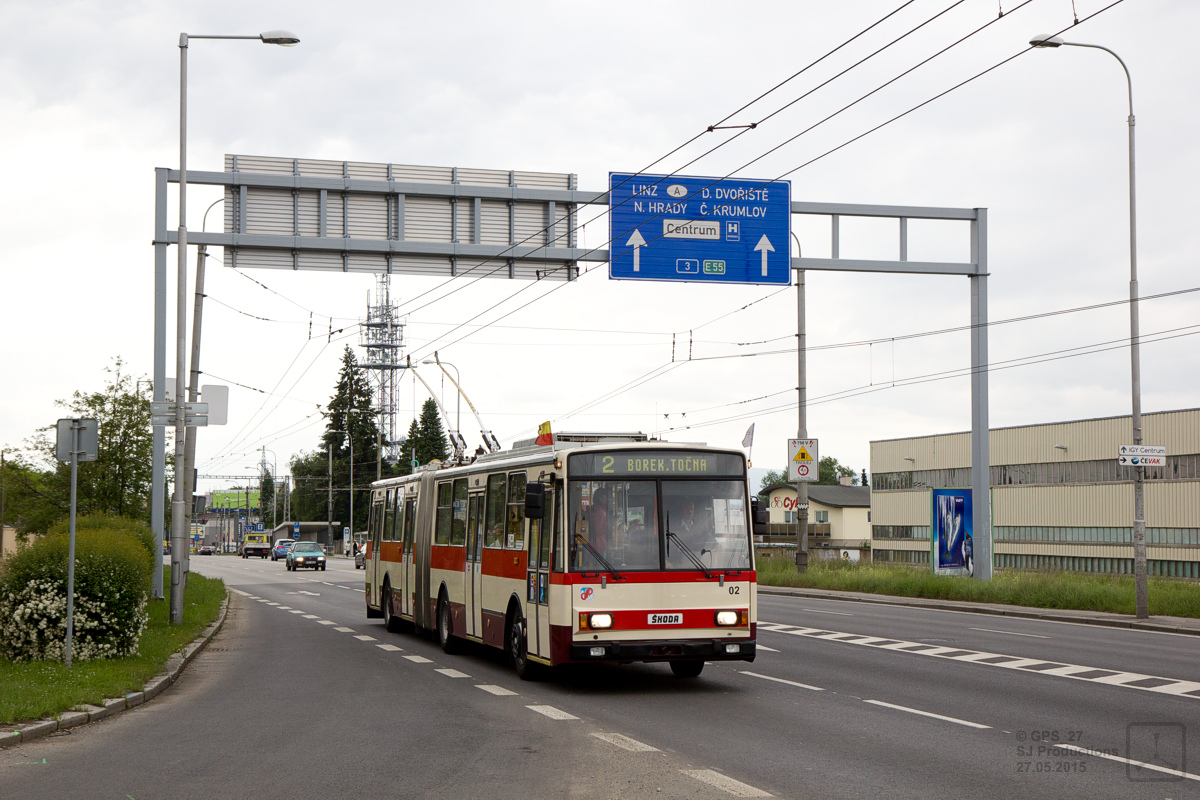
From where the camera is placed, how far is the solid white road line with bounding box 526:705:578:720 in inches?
448

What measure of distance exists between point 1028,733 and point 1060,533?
66.4 metres

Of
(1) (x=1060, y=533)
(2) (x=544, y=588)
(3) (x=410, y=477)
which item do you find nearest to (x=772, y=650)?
(2) (x=544, y=588)

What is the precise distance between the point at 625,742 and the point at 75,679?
20.8ft

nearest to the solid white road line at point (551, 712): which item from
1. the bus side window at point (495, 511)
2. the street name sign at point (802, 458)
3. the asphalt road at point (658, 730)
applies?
the asphalt road at point (658, 730)

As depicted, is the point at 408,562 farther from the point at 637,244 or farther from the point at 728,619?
the point at 728,619

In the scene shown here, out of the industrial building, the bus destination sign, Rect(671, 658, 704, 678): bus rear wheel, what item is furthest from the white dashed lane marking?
the industrial building

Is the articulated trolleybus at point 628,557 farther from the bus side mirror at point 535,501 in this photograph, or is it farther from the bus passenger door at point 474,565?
the bus passenger door at point 474,565

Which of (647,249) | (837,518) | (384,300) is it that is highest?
(384,300)

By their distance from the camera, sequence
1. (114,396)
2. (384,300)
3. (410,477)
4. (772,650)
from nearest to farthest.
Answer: (772,650)
(410,477)
(114,396)
(384,300)

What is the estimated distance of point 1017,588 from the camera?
28.4 meters

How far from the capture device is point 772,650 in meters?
18.0

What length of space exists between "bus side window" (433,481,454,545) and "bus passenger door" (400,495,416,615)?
1848 millimetres

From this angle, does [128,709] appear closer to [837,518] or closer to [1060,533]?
[1060,533]

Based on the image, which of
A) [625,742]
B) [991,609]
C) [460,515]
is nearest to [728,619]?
[625,742]
